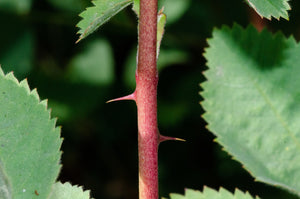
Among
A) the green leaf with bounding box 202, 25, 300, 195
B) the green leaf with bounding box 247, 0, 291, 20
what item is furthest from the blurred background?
the green leaf with bounding box 247, 0, 291, 20

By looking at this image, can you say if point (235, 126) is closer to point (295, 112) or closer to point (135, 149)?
point (295, 112)

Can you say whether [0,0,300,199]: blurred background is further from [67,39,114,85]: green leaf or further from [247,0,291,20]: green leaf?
[247,0,291,20]: green leaf

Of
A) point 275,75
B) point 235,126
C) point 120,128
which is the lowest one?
point 235,126

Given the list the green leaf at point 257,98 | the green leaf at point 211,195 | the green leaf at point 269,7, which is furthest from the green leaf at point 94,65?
the green leaf at point 269,7

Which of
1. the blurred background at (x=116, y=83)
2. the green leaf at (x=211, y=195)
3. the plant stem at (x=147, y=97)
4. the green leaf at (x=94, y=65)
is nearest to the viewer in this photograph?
the plant stem at (x=147, y=97)

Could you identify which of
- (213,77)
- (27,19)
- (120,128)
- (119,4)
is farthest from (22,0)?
(119,4)

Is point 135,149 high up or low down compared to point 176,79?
down

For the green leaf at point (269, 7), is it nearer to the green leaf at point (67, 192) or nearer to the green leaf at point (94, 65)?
the green leaf at point (67, 192)
